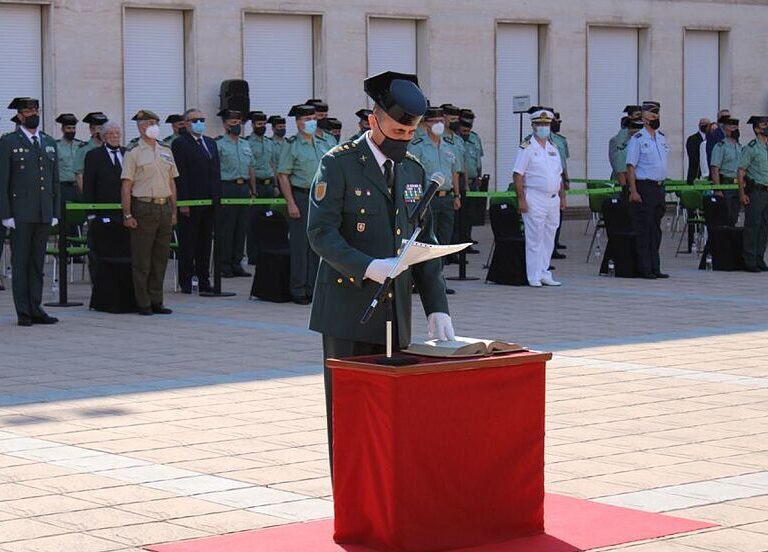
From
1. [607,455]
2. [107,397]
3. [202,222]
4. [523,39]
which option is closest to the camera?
[607,455]

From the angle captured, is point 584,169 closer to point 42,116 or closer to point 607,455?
point 42,116

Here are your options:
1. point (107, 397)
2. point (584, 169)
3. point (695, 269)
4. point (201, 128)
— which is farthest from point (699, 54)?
point (107, 397)

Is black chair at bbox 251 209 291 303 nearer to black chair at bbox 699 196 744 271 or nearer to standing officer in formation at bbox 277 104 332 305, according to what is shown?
standing officer in formation at bbox 277 104 332 305

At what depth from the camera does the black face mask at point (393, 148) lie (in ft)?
23.3

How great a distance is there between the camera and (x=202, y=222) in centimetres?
1908

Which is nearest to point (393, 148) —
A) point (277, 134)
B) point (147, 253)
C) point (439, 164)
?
point (147, 253)

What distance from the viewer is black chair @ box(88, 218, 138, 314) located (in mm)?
16766

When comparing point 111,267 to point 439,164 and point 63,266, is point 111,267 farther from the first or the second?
point 439,164

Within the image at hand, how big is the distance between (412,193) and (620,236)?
45.1 feet

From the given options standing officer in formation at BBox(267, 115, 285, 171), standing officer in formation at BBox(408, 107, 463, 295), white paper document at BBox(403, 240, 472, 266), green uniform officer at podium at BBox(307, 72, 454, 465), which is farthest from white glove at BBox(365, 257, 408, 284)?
standing officer in formation at BBox(267, 115, 285, 171)

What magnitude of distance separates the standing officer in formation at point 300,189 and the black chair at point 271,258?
0.18 meters

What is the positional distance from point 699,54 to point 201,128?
703 inches

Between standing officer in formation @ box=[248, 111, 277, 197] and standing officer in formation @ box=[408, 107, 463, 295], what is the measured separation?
4983 millimetres

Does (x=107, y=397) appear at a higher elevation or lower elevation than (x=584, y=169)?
lower
